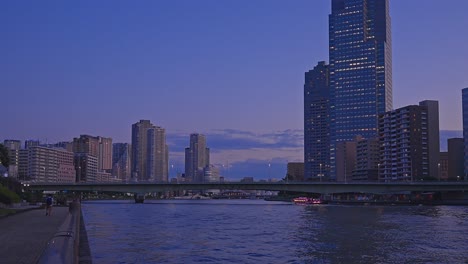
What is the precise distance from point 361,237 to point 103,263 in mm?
24894

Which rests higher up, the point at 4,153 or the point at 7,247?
the point at 4,153

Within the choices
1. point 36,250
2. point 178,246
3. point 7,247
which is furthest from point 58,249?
point 178,246

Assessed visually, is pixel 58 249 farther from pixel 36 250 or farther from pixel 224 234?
pixel 224 234

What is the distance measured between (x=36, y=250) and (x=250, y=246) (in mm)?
19015

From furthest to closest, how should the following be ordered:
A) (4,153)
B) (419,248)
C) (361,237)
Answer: (4,153)
(361,237)
(419,248)

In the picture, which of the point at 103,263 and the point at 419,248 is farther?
the point at 419,248

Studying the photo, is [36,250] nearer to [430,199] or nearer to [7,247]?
[7,247]

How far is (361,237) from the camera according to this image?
46.2m

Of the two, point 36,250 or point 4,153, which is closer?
point 36,250

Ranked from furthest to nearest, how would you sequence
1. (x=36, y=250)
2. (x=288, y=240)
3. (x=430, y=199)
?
(x=430, y=199) → (x=288, y=240) → (x=36, y=250)

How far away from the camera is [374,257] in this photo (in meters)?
31.8

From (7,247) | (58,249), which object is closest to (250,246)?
(7,247)

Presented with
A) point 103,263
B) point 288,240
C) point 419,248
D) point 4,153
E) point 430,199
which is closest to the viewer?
point 103,263

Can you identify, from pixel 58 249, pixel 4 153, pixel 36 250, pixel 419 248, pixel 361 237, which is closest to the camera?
pixel 58 249
